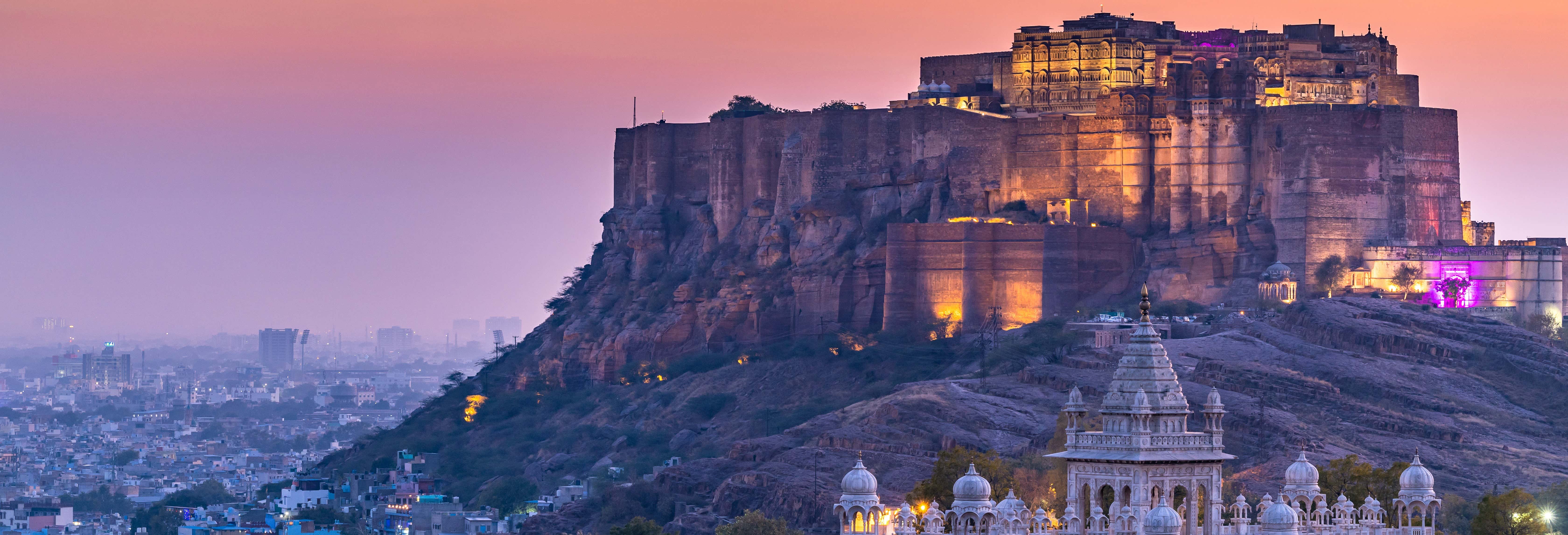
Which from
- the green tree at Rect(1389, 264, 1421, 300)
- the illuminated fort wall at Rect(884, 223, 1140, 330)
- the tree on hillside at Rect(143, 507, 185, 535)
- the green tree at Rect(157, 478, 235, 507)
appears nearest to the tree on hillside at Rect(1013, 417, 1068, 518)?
the illuminated fort wall at Rect(884, 223, 1140, 330)

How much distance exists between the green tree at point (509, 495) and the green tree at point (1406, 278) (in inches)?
1270

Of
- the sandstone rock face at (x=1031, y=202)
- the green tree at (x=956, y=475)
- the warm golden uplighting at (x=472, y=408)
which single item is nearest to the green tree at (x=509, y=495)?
the sandstone rock face at (x=1031, y=202)

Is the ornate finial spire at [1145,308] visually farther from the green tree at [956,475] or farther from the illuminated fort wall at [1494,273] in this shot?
the illuminated fort wall at [1494,273]

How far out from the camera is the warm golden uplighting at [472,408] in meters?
143

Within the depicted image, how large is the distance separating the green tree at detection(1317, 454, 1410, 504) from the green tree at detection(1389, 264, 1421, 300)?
37.3m

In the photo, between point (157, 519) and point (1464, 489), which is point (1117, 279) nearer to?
point (1464, 489)

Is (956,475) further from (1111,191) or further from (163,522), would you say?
(163,522)

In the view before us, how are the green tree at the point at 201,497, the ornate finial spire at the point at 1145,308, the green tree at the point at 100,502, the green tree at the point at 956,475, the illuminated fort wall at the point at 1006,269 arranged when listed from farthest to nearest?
the green tree at the point at 100,502 < the green tree at the point at 201,497 < the illuminated fort wall at the point at 1006,269 < the green tree at the point at 956,475 < the ornate finial spire at the point at 1145,308

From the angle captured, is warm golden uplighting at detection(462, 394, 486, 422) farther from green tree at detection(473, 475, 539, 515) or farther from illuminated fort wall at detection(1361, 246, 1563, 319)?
illuminated fort wall at detection(1361, 246, 1563, 319)

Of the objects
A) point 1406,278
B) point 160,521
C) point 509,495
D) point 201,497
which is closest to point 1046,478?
point 1406,278

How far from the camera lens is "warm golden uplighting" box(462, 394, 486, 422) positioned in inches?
5645

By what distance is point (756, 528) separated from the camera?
83562mm

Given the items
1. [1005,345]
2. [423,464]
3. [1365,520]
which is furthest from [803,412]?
[1365,520]

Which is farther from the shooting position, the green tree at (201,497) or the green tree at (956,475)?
the green tree at (201,497)
